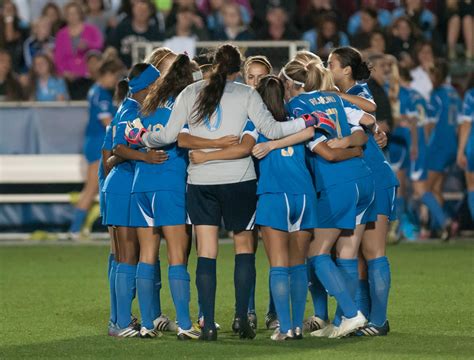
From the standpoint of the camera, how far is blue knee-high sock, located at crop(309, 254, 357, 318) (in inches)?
353

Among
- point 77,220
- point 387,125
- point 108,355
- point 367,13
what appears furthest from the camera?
point 367,13

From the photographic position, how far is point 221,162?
890 centimetres

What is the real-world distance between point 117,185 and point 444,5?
1158 centimetres

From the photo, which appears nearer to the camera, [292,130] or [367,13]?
[292,130]

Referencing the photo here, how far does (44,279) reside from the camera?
44.5 ft

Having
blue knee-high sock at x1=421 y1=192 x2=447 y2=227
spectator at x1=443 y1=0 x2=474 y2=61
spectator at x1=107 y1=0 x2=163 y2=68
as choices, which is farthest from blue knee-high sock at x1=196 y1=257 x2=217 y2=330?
spectator at x1=443 y1=0 x2=474 y2=61

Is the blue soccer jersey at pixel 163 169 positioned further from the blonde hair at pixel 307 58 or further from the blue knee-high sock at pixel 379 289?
the blue knee-high sock at pixel 379 289

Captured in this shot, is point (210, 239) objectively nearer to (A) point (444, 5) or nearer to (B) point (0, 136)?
(B) point (0, 136)

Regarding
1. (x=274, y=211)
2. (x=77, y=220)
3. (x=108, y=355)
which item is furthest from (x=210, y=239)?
(x=77, y=220)

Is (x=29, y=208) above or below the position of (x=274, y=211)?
below

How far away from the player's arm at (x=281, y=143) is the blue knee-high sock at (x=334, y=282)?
80cm

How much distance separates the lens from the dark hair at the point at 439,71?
16844 mm

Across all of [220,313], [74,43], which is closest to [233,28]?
[74,43]

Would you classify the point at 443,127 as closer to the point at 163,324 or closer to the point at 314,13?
the point at 314,13
